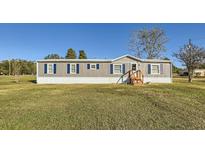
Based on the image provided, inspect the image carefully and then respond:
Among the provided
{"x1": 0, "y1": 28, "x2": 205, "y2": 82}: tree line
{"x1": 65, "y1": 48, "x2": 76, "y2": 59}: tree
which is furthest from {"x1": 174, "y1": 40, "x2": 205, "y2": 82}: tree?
{"x1": 65, "y1": 48, "x2": 76, "y2": 59}: tree

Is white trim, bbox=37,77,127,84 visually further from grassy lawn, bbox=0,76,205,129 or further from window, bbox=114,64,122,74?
grassy lawn, bbox=0,76,205,129

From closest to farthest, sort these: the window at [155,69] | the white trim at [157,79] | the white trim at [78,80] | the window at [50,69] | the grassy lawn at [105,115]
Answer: the grassy lawn at [105,115] < the white trim at [78,80] < the window at [50,69] < the white trim at [157,79] < the window at [155,69]

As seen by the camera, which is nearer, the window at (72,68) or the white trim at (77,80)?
the white trim at (77,80)

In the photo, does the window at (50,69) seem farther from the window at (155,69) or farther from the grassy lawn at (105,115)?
the grassy lawn at (105,115)

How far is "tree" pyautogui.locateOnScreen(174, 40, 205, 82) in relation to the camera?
23.8 meters

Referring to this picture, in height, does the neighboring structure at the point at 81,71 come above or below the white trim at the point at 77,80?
above

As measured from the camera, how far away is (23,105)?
736 centimetres

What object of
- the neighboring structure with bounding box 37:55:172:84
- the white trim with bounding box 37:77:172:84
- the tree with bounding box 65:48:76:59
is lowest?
the white trim with bounding box 37:77:172:84

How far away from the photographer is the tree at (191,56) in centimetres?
2375

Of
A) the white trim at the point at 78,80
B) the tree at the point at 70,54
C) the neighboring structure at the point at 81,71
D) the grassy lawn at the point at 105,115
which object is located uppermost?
the tree at the point at 70,54

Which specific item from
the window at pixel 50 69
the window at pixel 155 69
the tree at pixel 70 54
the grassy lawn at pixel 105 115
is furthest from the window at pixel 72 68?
the tree at pixel 70 54
